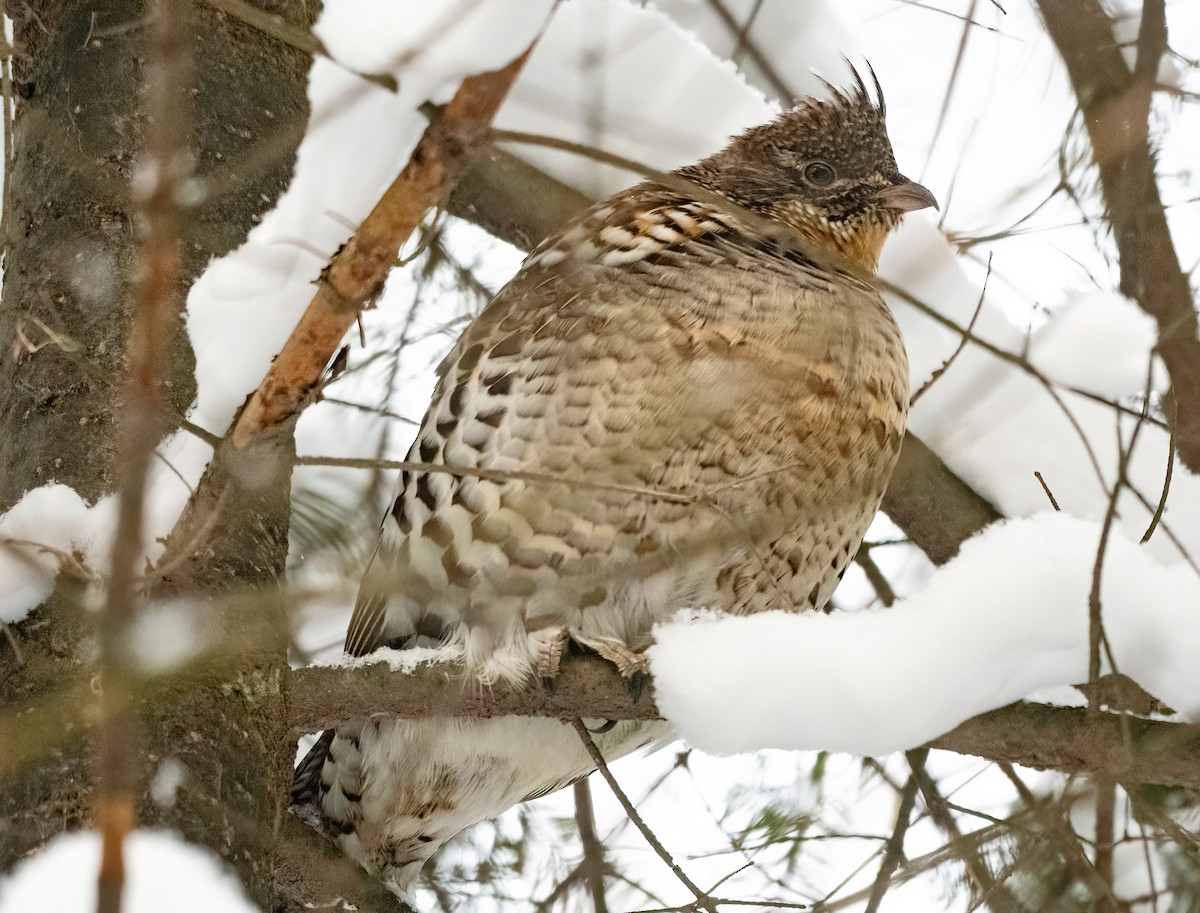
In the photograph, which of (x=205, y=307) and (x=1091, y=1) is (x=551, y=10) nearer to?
(x=205, y=307)

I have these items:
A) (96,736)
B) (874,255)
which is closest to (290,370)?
(96,736)

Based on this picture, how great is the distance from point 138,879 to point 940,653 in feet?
3.68

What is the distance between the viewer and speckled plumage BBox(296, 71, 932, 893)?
2496 mm

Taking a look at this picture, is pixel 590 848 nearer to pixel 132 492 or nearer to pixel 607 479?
pixel 607 479

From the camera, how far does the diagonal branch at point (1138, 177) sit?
9.64ft

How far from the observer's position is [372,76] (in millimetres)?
1834

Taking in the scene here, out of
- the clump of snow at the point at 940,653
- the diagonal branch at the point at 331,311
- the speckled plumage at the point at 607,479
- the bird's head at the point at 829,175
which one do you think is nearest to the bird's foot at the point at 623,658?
the speckled plumage at the point at 607,479

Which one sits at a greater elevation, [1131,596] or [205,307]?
[205,307]

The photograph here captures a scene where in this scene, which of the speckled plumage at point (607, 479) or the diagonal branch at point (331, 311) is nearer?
the diagonal branch at point (331, 311)

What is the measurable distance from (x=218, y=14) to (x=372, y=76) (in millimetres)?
1045

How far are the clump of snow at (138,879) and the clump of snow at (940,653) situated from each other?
708 millimetres

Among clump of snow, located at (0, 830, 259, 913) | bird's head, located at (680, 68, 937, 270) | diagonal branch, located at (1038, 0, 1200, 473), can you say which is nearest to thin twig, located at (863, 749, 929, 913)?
diagonal branch, located at (1038, 0, 1200, 473)

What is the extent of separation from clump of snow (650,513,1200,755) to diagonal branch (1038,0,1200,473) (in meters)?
0.98

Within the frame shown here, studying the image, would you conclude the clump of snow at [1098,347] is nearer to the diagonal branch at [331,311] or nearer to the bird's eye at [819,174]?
the bird's eye at [819,174]
